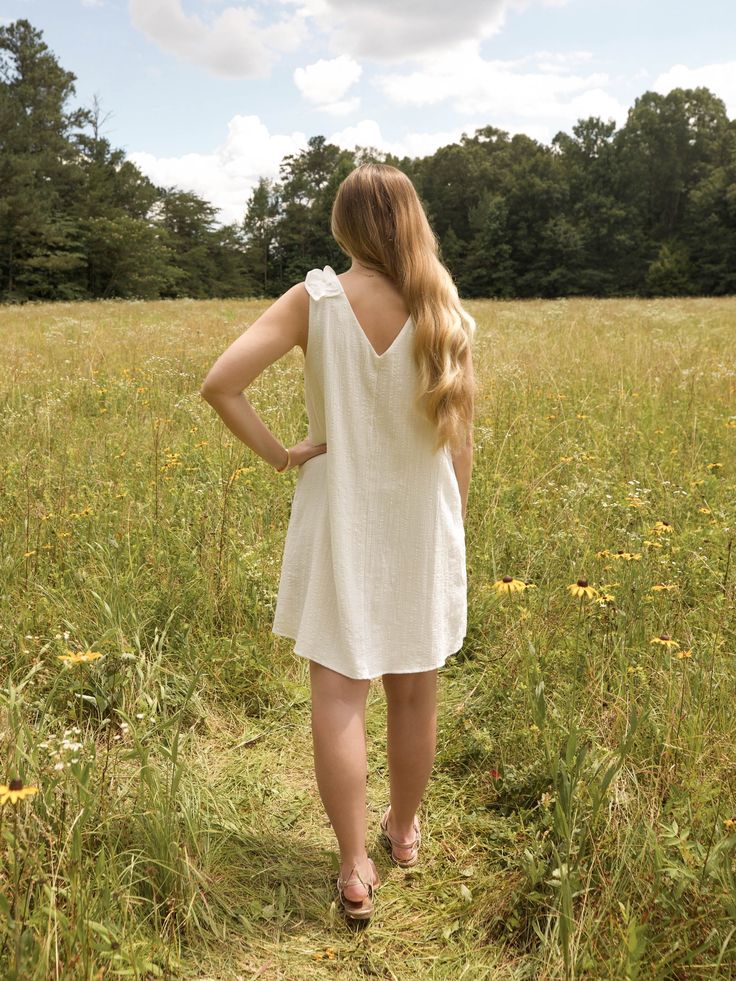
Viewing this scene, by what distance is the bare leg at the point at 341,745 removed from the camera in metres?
1.96

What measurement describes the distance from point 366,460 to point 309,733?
4.59 feet

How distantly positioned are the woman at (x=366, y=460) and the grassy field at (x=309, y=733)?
0.35 m

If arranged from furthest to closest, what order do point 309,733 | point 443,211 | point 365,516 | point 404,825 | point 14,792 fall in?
1. point 443,211
2. point 309,733
3. point 404,825
4. point 365,516
5. point 14,792

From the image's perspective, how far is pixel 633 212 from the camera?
5012 cm

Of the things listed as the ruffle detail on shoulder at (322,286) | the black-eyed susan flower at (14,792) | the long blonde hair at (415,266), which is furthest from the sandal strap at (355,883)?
the ruffle detail on shoulder at (322,286)

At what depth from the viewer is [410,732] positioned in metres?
2.12

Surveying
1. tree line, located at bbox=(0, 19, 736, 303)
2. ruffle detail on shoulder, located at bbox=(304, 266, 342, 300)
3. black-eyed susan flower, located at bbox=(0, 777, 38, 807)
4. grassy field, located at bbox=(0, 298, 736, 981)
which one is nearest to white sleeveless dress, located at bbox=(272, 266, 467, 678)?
ruffle detail on shoulder, located at bbox=(304, 266, 342, 300)

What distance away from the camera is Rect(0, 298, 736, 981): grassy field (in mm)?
1765

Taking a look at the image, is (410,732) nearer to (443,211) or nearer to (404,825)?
(404,825)

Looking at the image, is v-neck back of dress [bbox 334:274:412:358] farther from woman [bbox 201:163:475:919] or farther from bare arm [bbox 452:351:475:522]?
bare arm [bbox 452:351:475:522]

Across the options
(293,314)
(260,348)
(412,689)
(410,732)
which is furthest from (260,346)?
(410,732)

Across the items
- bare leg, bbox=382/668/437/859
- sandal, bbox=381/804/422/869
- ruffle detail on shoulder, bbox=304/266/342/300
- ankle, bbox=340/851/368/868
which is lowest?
sandal, bbox=381/804/422/869

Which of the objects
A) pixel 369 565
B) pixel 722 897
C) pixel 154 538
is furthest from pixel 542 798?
pixel 154 538

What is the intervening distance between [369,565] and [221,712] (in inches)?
50.0
